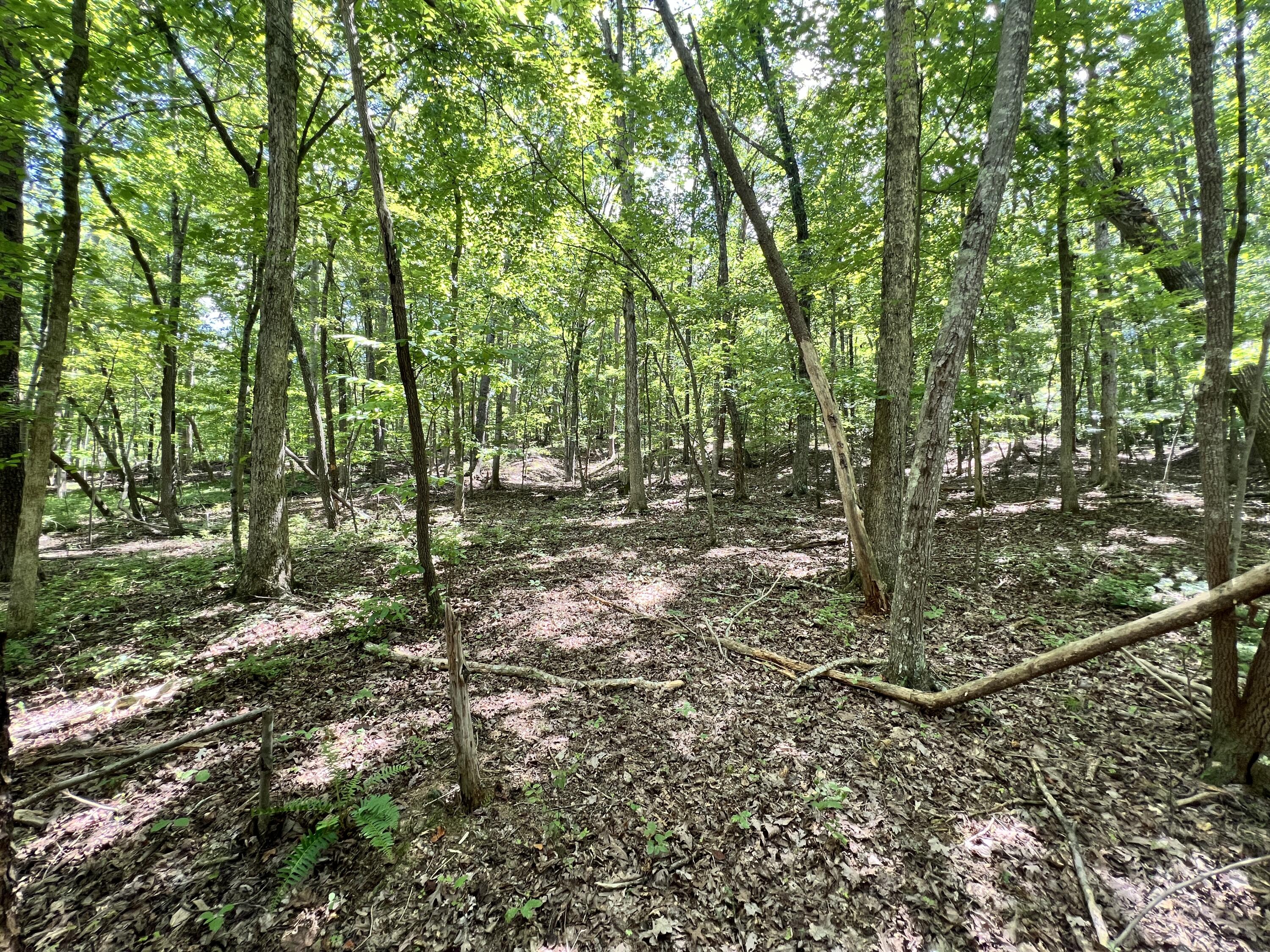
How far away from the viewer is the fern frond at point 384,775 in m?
3.29

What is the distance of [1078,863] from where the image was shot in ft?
8.61

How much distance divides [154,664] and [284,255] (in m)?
5.24

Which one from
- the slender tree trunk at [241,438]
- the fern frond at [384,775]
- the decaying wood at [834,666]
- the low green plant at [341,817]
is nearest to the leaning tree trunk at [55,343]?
the slender tree trunk at [241,438]

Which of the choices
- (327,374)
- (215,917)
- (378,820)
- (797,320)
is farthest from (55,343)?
(797,320)

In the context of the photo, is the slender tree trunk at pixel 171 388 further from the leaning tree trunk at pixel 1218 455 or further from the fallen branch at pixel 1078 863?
the leaning tree trunk at pixel 1218 455

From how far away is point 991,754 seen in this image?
11.4 feet

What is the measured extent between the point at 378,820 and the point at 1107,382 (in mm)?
15839

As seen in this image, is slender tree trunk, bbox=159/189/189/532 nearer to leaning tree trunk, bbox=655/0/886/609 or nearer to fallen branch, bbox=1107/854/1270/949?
leaning tree trunk, bbox=655/0/886/609

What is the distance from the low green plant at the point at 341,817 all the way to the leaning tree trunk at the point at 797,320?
16.4 ft

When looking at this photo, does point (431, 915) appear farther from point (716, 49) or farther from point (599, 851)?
point (716, 49)

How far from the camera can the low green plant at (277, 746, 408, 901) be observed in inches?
105

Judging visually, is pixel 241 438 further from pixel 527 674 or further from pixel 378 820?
pixel 378 820

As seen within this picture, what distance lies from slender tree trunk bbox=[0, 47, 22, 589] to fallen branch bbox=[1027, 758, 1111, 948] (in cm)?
852

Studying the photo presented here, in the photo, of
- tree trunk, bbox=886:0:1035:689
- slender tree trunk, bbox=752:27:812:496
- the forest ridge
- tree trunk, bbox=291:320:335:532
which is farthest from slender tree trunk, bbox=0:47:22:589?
slender tree trunk, bbox=752:27:812:496
